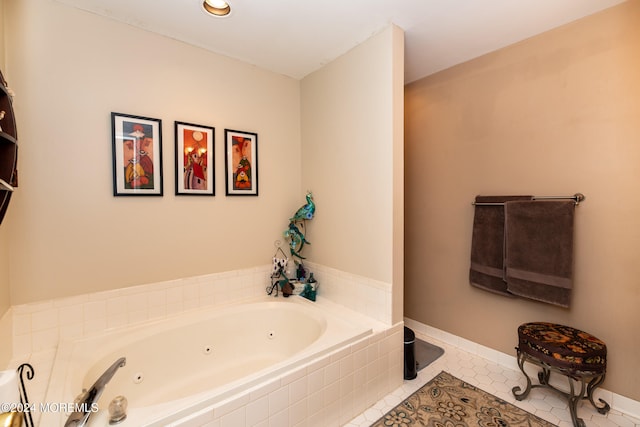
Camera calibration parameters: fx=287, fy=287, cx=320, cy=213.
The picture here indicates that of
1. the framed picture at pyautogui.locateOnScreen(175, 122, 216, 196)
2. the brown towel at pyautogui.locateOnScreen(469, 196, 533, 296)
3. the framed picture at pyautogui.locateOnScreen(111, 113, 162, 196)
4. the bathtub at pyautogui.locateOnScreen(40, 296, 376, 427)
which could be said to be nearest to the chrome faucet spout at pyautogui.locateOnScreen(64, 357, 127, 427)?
the bathtub at pyautogui.locateOnScreen(40, 296, 376, 427)

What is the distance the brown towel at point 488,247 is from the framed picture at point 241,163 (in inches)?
73.2

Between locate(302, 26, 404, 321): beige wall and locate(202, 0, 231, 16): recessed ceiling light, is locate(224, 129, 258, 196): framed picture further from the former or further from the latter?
locate(202, 0, 231, 16): recessed ceiling light

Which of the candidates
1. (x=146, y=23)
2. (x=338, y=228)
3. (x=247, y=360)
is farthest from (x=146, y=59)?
(x=247, y=360)

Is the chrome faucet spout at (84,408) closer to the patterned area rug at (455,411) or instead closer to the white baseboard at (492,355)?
the patterned area rug at (455,411)

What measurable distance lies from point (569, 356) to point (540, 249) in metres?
0.66

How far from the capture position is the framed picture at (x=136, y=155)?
1.84m

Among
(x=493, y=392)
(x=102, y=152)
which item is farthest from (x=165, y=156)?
(x=493, y=392)

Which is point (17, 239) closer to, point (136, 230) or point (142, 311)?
point (136, 230)

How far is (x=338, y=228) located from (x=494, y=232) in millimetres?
1210

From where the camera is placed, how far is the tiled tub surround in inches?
54.3

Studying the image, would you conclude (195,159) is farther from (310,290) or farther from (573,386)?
(573,386)

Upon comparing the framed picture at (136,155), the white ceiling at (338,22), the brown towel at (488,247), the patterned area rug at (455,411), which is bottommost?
the patterned area rug at (455,411)

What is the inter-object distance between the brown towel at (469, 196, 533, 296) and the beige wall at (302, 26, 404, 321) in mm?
771

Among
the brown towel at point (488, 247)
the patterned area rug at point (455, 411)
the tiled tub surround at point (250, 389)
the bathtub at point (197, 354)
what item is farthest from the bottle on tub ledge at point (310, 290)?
the brown towel at point (488, 247)
